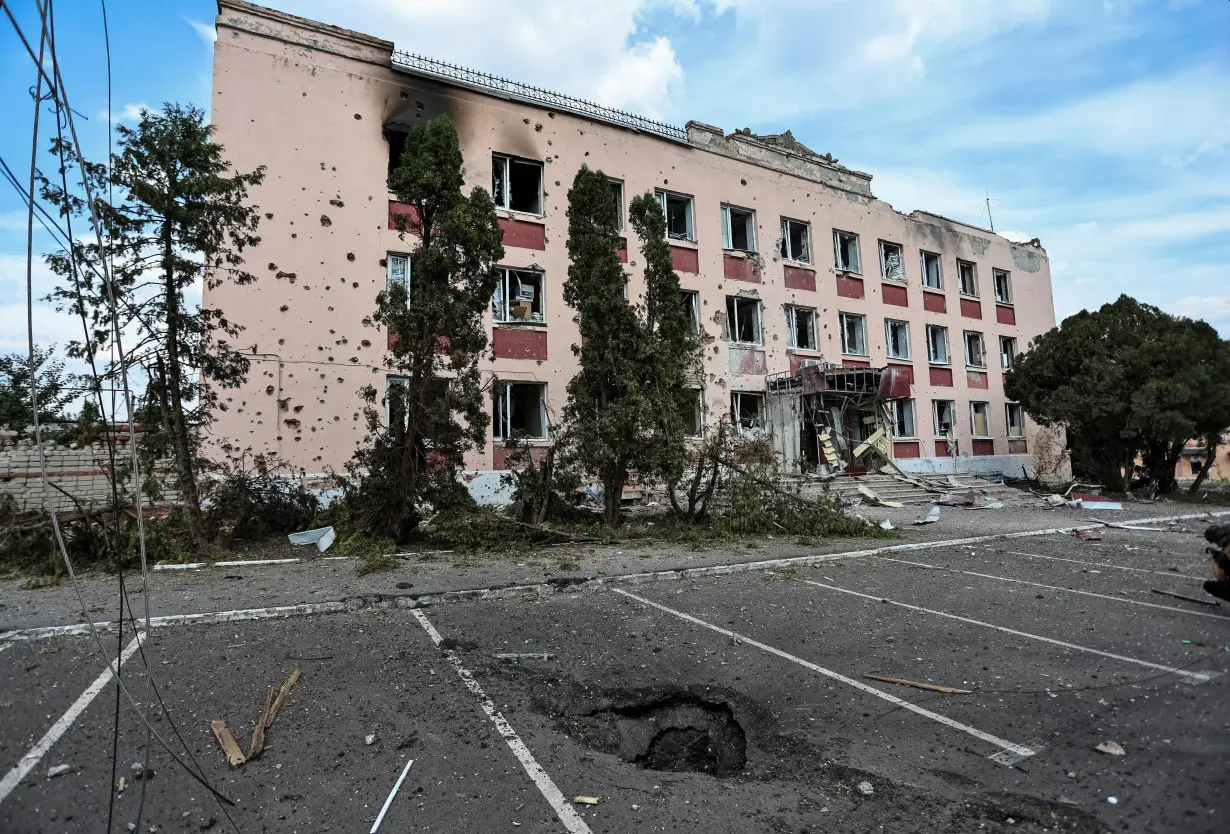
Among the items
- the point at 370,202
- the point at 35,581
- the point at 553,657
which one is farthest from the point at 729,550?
the point at 370,202

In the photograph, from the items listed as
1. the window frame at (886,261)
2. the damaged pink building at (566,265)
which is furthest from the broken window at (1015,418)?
the window frame at (886,261)

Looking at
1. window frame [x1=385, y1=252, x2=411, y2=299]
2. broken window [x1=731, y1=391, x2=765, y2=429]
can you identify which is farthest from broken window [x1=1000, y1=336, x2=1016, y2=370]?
window frame [x1=385, y1=252, x2=411, y2=299]

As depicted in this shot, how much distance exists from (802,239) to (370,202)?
14055 mm

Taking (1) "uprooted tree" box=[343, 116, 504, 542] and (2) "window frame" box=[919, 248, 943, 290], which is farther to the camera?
(2) "window frame" box=[919, 248, 943, 290]

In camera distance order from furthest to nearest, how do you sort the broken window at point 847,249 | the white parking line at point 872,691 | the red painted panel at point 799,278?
1. the broken window at point 847,249
2. the red painted panel at point 799,278
3. the white parking line at point 872,691

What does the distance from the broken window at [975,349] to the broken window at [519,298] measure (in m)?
18.2

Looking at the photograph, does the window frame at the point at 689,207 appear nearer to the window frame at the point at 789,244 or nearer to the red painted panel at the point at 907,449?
the window frame at the point at 789,244

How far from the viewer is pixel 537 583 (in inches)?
292

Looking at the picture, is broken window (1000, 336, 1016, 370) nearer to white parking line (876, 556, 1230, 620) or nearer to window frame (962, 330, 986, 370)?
window frame (962, 330, 986, 370)

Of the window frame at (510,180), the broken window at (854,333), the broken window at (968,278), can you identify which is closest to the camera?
the window frame at (510,180)

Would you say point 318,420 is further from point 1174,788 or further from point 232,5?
point 1174,788

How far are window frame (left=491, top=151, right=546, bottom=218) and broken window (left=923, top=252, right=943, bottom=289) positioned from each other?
15801 mm

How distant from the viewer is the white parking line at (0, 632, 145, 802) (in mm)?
3167

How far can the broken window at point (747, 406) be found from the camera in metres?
19.7
